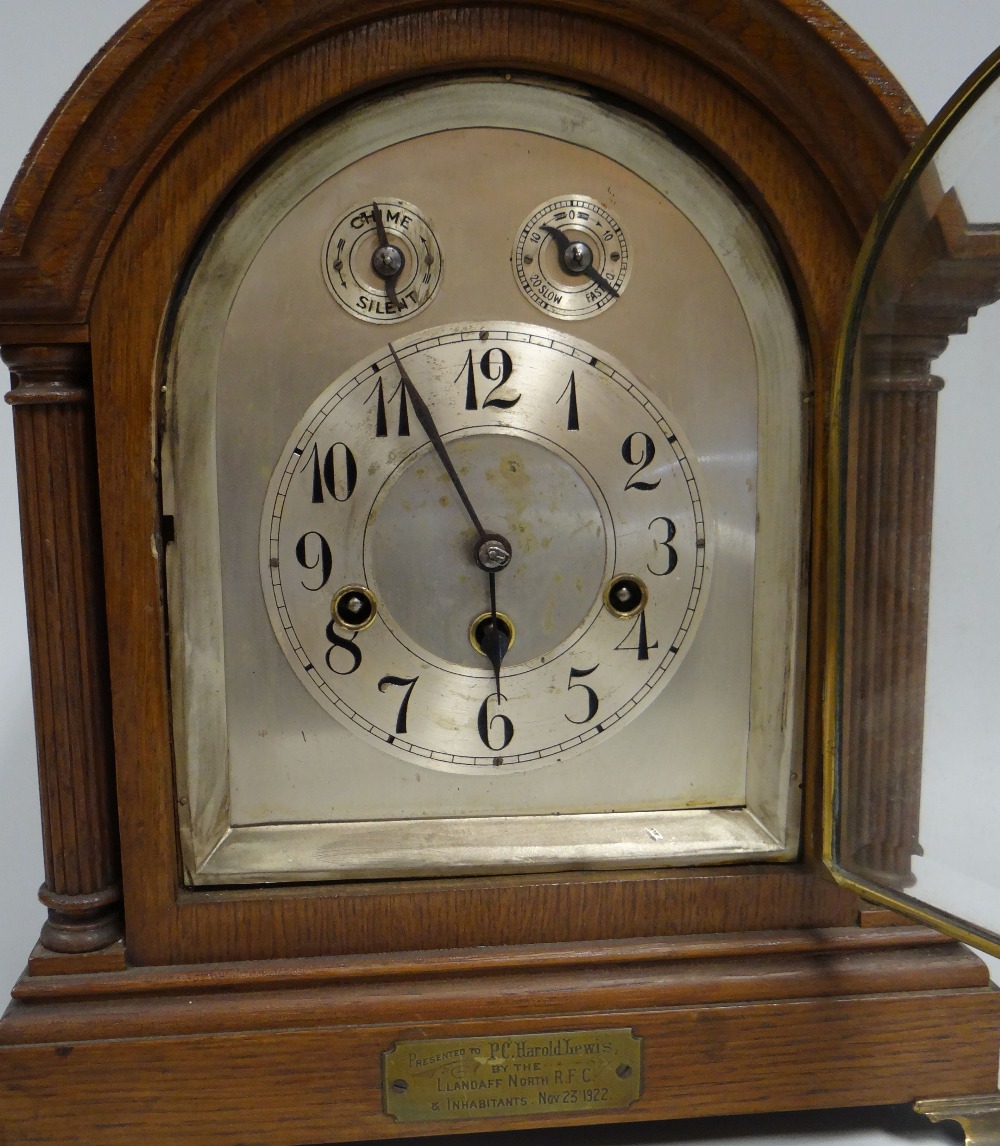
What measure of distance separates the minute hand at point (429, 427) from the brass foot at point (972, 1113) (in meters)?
0.69

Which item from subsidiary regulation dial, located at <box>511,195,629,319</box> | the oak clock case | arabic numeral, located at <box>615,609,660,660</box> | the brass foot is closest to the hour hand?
the oak clock case

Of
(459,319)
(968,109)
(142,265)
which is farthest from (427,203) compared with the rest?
(968,109)

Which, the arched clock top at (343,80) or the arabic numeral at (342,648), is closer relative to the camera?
the arched clock top at (343,80)

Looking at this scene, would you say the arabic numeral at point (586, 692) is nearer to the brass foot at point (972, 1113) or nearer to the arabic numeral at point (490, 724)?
the arabic numeral at point (490, 724)

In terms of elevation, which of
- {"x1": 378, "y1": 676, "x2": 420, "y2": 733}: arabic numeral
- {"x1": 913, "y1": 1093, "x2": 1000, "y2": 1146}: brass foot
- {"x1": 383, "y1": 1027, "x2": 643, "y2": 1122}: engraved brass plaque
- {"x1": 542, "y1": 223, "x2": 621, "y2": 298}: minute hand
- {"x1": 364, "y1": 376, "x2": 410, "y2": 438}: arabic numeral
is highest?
{"x1": 542, "y1": 223, "x2": 621, "y2": 298}: minute hand

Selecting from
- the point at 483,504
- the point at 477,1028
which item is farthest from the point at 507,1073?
the point at 483,504

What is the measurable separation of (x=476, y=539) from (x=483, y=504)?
3cm

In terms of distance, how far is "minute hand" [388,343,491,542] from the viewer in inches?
40.1

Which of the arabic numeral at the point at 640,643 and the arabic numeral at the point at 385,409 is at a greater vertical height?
the arabic numeral at the point at 385,409

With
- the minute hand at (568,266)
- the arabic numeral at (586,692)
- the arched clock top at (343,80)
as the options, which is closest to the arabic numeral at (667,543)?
the arabic numeral at (586,692)

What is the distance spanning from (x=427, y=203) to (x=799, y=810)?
2.20 ft

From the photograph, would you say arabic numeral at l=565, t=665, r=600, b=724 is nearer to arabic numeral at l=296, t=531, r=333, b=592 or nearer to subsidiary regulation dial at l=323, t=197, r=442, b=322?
arabic numeral at l=296, t=531, r=333, b=592

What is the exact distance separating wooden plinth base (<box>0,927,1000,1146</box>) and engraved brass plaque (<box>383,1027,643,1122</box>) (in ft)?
0.04

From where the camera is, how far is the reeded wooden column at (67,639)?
0.96 m
